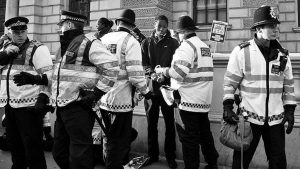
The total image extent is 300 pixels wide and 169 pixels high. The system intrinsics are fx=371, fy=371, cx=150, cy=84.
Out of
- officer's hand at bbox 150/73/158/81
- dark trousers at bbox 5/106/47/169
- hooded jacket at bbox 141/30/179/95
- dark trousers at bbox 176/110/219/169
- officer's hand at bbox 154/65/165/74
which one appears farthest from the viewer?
hooded jacket at bbox 141/30/179/95

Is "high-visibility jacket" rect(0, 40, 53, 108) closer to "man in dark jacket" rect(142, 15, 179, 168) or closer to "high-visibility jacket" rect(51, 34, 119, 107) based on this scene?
"high-visibility jacket" rect(51, 34, 119, 107)

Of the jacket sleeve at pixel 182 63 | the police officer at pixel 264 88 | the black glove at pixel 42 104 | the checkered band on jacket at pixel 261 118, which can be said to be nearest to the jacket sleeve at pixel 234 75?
the police officer at pixel 264 88

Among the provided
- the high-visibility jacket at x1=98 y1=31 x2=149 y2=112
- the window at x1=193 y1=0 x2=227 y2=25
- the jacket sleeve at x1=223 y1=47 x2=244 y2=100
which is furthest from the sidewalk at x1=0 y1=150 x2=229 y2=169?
the window at x1=193 y1=0 x2=227 y2=25

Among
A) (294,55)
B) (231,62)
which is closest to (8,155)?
(231,62)

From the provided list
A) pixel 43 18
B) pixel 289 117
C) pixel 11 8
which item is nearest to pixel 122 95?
pixel 289 117

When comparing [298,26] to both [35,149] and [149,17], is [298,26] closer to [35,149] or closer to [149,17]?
[149,17]

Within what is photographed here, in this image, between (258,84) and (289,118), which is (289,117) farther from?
(258,84)

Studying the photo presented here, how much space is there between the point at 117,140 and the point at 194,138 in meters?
1.01

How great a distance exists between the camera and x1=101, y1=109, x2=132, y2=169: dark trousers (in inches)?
175

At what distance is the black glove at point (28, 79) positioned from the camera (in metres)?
3.94

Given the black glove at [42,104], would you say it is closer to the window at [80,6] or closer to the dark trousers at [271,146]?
the dark trousers at [271,146]

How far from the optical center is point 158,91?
5.68m

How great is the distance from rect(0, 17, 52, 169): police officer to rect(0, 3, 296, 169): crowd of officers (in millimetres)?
12

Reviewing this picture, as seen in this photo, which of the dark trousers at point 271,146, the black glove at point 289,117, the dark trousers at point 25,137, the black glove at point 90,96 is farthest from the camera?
the dark trousers at point 25,137
